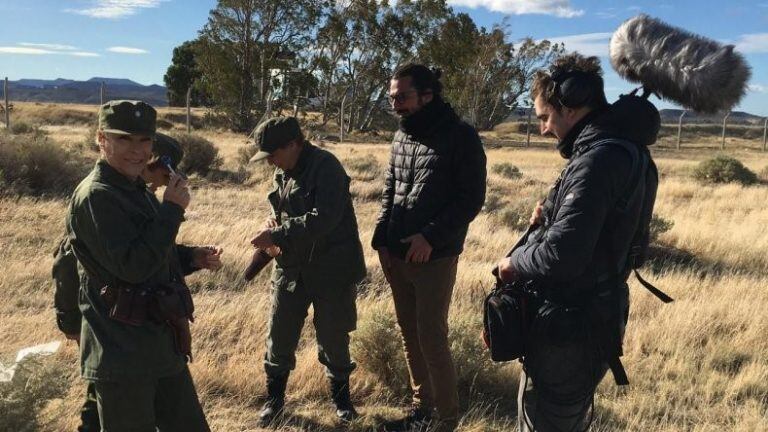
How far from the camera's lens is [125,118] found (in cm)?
Answer: 223

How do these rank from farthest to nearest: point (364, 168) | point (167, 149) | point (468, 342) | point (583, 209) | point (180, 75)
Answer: point (180, 75) → point (364, 168) → point (468, 342) → point (167, 149) → point (583, 209)

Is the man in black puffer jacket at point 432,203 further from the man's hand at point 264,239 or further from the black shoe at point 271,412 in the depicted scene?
the black shoe at point 271,412

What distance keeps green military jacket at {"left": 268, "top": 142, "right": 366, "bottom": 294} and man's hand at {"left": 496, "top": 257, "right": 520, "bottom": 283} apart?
1200mm

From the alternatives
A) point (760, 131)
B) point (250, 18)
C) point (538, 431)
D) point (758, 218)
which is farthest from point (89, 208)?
point (760, 131)

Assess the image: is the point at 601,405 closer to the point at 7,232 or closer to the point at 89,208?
the point at 89,208

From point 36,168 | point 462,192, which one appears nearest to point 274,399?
point 462,192

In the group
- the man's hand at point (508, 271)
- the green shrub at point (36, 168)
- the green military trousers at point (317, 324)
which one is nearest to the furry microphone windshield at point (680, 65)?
the man's hand at point (508, 271)

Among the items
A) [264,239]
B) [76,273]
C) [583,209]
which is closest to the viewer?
[583,209]

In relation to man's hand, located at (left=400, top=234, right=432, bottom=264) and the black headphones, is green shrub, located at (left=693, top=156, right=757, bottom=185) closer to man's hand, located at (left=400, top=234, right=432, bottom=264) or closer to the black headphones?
man's hand, located at (left=400, top=234, right=432, bottom=264)

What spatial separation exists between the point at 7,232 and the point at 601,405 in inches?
252

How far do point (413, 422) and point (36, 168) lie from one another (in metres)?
9.00

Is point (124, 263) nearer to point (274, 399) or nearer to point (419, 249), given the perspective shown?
point (419, 249)

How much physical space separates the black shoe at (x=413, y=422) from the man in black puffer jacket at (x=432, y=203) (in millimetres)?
94

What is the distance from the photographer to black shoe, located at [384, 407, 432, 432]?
11.3 ft
